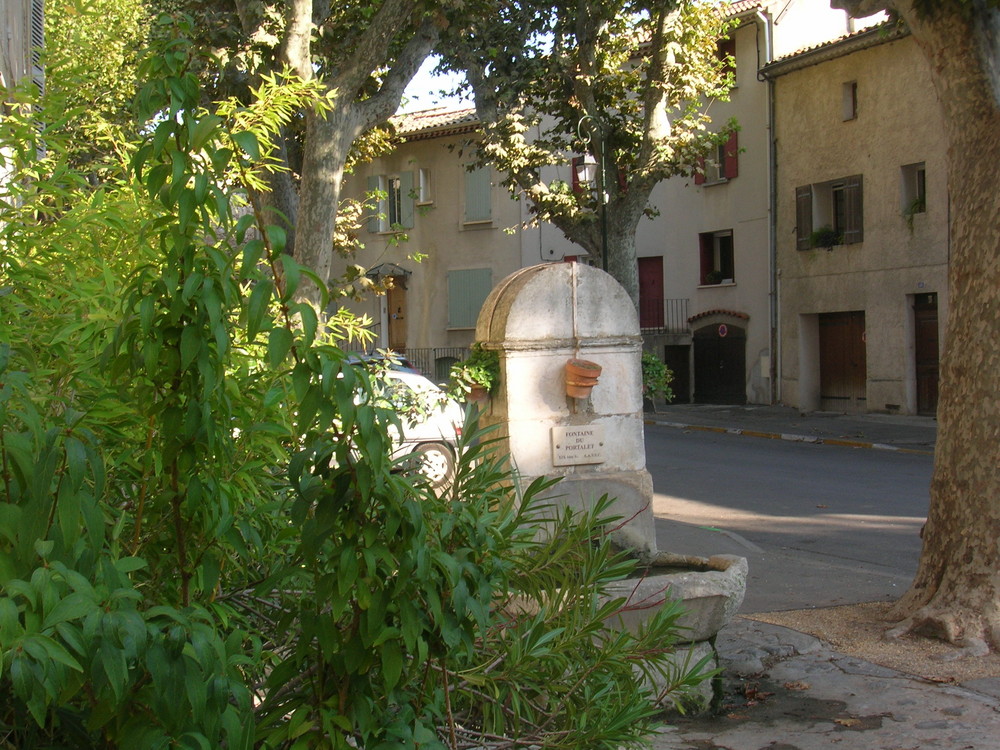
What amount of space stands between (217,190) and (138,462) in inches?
24.7

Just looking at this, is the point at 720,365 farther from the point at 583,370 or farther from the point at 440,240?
the point at 583,370

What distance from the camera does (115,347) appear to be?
184 cm

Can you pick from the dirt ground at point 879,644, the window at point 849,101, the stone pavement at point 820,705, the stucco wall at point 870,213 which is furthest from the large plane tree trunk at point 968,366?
the window at point 849,101

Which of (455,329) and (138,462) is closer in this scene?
(138,462)

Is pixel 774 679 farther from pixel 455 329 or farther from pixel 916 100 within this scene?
pixel 455 329

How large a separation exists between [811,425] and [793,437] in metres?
1.87

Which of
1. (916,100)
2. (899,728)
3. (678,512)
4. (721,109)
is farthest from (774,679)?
(721,109)

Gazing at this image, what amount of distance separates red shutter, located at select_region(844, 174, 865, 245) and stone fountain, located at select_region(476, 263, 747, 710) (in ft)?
63.4

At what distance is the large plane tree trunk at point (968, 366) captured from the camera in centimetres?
635

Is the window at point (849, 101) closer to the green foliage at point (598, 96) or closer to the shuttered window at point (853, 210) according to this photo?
the shuttered window at point (853, 210)

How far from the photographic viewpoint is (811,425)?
23469 mm

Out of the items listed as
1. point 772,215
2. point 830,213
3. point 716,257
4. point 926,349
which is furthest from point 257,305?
point 716,257

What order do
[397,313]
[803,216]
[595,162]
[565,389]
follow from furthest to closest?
[397,313] → [803,216] → [595,162] → [565,389]

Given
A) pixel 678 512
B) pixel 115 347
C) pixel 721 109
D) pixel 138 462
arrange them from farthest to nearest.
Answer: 1. pixel 721 109
2. pixel 678 512
3. pixel 138 462
4. pixel 115 347
